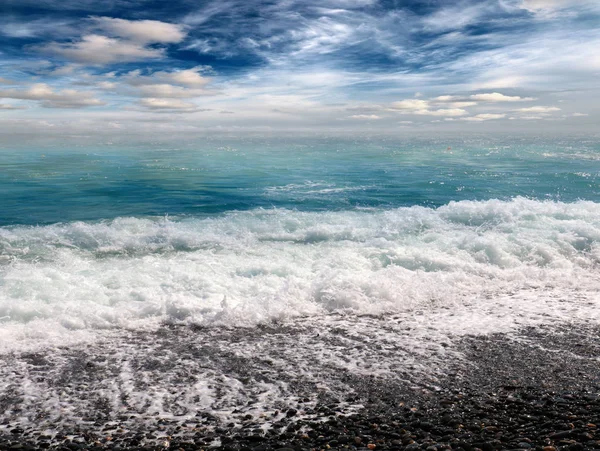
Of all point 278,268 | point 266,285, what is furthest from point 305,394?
point 278,268

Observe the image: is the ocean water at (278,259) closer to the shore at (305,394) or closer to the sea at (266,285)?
the sea at (266,285)

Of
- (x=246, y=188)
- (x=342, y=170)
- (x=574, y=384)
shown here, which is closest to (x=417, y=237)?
(x=574, y=384)

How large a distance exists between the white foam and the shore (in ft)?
4.46

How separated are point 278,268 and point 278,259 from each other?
110 centimetres

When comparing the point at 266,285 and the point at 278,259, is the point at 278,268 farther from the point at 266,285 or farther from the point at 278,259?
the point at 266,285

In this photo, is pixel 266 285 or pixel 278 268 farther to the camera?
pixel 278 268

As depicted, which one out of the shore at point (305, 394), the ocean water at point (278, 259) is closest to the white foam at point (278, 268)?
the ocean water at point (278, 259)

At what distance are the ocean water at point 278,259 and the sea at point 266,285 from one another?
2.5 inches

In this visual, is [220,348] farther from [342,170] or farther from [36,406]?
[342,170]

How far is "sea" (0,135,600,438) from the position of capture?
7469 millimetres

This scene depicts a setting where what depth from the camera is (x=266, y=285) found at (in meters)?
12.2

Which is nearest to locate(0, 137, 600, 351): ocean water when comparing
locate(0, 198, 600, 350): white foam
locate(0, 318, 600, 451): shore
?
locate(0, 198, 600, 350): white foam

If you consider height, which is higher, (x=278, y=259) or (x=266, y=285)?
(x=278, y=259)

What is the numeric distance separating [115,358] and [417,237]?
1288 centimetres
